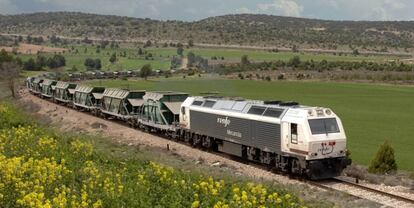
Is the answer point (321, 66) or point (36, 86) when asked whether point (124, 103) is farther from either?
point (321, 66)

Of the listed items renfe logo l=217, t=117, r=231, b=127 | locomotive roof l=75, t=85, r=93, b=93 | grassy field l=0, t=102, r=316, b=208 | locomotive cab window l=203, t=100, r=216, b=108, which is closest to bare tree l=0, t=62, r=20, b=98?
locomotive roof l=75, t=85, r=93, b=93

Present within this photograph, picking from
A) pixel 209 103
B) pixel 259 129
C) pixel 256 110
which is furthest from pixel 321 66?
pixel 259 129

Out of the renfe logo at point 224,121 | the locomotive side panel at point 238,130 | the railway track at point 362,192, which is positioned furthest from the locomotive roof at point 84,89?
the railway track at point 362,192

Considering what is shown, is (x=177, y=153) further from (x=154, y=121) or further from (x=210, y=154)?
(x=154, y=121)

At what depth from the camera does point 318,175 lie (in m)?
23.5

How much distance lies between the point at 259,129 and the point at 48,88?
58657mm

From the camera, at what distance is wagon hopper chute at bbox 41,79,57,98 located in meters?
77.8

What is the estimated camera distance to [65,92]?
6962cm

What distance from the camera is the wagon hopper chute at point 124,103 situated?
155 ft

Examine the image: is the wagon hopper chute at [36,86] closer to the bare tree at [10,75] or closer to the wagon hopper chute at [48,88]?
the bare tree at [10,75]

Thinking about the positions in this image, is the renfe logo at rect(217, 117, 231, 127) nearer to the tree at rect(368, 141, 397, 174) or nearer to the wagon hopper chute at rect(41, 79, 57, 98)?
the tree at rect(368, 141, 397, 174)

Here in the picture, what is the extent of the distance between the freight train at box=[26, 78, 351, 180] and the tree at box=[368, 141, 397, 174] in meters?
2.97

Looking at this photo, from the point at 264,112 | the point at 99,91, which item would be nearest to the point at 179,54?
the point at 99,91

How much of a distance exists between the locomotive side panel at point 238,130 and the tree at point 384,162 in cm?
499
